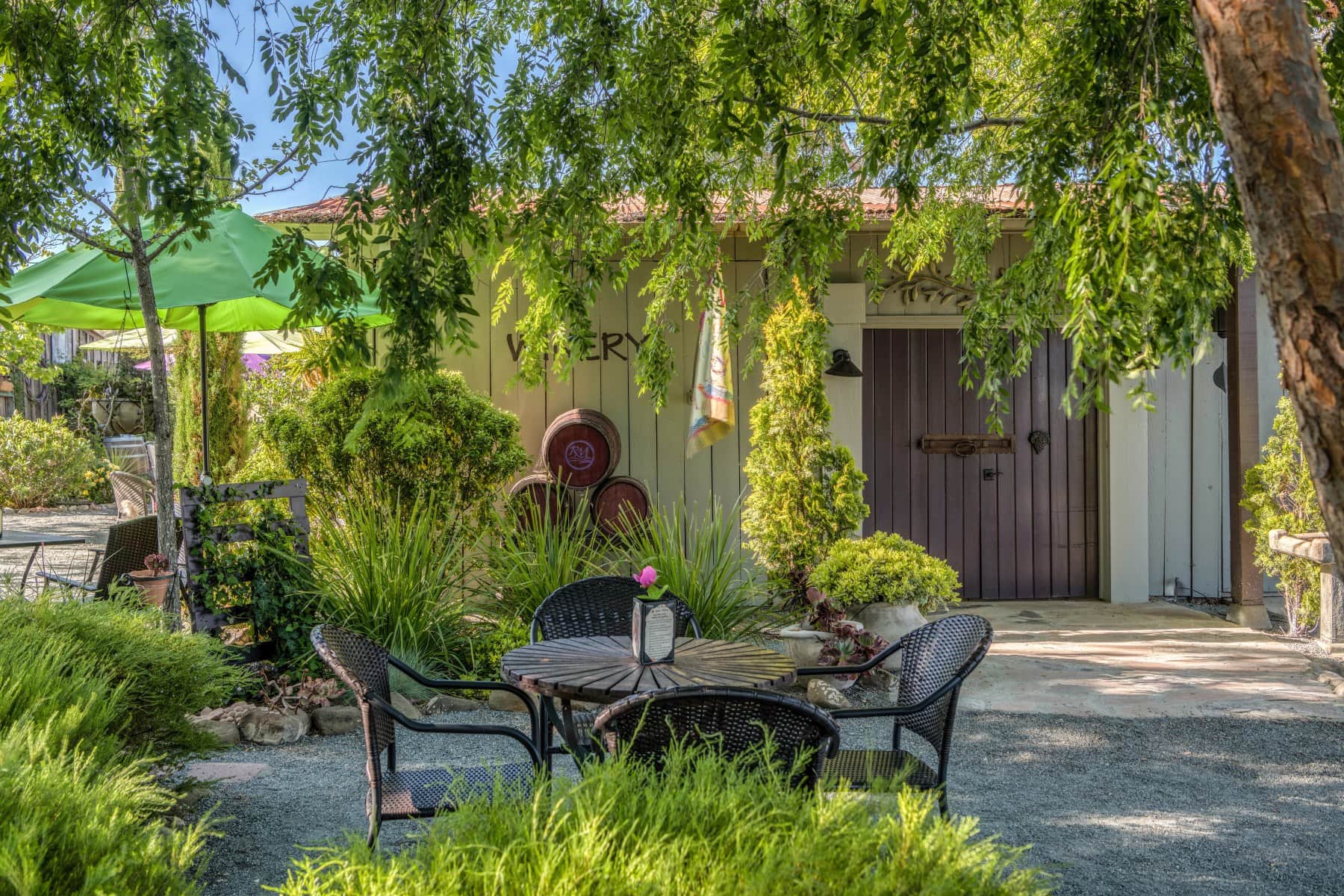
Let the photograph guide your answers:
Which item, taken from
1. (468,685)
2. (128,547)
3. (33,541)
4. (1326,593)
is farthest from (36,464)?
(1326,593)

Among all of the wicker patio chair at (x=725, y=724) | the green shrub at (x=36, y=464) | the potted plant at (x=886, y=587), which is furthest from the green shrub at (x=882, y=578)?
the green shrub at (x=36, y=464)

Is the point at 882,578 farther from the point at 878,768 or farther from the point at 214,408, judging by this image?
the point at 214,408

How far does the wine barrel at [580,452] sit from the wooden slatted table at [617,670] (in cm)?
332

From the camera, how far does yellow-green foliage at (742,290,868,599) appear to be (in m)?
6.05

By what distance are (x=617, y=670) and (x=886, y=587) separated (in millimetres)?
2655

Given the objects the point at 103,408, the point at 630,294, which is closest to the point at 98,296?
the point at 630,294

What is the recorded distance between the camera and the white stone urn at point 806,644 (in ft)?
17.4

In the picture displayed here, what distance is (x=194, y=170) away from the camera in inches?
122

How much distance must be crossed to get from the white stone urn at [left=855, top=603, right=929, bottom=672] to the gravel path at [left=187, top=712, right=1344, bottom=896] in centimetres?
58

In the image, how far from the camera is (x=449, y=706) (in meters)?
5.11

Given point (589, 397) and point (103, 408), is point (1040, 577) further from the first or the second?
point (103, 408)

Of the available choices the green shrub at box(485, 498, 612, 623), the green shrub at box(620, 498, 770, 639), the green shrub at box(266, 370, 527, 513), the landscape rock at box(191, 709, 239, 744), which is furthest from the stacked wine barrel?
the landscape rock at box(191, 709, 239, 744)

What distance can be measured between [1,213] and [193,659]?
158cm

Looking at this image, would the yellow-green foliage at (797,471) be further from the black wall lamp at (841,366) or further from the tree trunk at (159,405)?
the tree trunk at (159,405)
